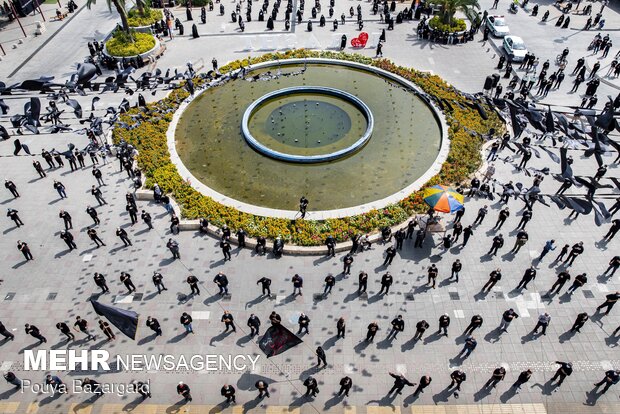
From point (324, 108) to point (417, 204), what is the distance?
13022 millimetres

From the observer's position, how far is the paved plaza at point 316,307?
16.9 meters

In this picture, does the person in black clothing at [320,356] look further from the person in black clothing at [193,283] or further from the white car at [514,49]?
the white car at [514,49]

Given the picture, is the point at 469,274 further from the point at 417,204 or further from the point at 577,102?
the point at 577,102

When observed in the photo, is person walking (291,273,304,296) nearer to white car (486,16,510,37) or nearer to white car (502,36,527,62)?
white car (502,36,527,62)

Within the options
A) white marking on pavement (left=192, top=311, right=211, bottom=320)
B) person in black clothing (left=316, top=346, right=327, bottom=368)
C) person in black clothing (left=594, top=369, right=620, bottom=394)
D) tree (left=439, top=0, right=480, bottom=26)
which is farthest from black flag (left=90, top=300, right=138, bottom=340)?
tree (left=439, top=0, right=480, bottom=26)

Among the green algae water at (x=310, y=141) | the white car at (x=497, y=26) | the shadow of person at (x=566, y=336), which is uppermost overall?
the white car at (x=497, y=26)

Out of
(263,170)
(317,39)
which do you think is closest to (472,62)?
(317,39)

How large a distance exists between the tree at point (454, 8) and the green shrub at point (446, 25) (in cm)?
46

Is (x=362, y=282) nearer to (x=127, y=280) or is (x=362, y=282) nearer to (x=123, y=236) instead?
(x=127, y=280)

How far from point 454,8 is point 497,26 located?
6150mm

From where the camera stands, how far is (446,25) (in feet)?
142

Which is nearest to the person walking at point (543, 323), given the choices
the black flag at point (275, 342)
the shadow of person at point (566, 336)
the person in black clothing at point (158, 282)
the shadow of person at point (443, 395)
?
the shadow of person at point (566, 336)

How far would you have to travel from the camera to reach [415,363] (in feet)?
58.7

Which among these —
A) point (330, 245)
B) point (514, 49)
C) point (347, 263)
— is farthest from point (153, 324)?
point (514, 49)
